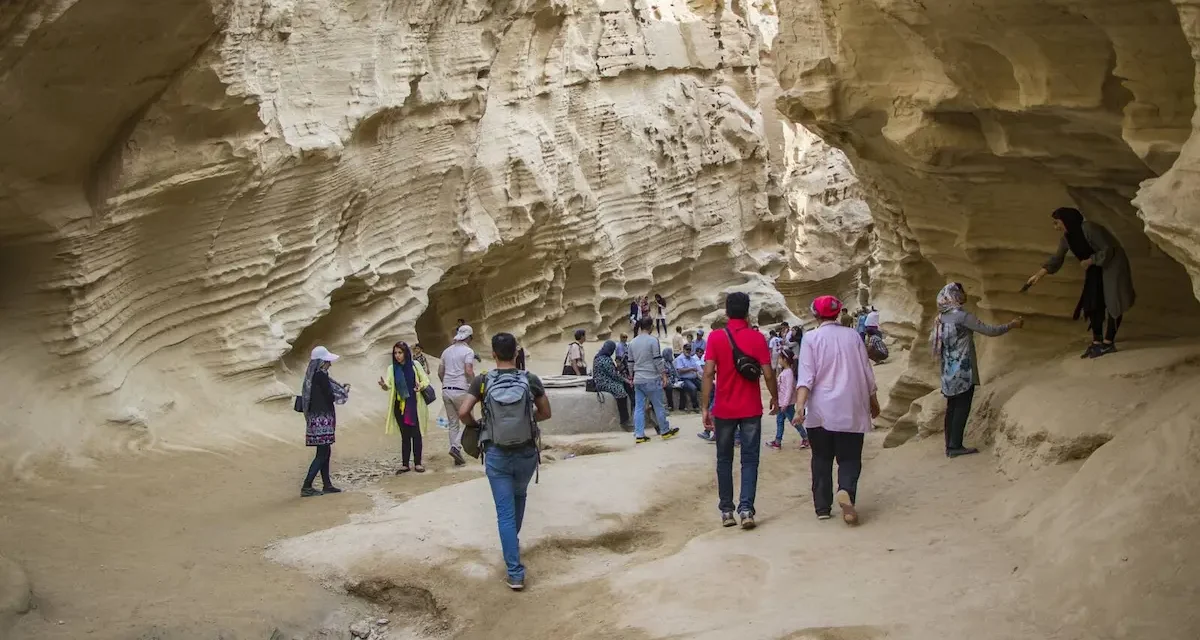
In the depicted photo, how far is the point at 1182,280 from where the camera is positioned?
8.30 meters

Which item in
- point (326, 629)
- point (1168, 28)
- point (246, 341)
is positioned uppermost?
point (1168, 28)

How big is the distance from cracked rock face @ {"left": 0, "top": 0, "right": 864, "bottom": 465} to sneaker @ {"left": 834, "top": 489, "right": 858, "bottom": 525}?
6.31 meters

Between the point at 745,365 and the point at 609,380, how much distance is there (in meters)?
5.86

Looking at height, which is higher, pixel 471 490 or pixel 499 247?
pixel 499 247

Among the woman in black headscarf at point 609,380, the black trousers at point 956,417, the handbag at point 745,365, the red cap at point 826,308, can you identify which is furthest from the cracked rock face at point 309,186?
the black trousers at point 956,417

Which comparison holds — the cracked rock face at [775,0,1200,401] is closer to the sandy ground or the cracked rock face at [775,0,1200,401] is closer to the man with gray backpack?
the sandy ground

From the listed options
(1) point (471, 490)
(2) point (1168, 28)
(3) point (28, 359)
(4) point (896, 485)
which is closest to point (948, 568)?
(4) point (896, 485)

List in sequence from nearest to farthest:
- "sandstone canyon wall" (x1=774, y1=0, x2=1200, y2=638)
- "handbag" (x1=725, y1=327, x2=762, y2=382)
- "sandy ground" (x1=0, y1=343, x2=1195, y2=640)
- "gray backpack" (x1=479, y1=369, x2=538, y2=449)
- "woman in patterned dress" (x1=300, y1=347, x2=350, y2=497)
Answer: "sandstone canyon wall" (x1=774, y1=0, x2=1200, y2=638) < "sandy ground" (x1=0, y1=343, x2=1195, y2=640) < "gray backpack" (x1=479, y1=369, x2=538, y2=449) < "handbag" (x1=725, y1=327, x2=762, y2=382) < "woman in patterned dress" (x1=300, y1=347, x2=350, y2=497)

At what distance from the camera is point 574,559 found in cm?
684

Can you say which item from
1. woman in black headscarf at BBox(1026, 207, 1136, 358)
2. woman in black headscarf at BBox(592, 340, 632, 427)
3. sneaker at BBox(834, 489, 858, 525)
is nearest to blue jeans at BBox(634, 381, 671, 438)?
woman in black headscarf at BBox(592, 340, 632, 427)

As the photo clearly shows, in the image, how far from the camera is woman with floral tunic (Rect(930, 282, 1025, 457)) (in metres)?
7.61

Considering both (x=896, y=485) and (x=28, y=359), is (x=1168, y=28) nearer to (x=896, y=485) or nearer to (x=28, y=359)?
(x=896, y=485)

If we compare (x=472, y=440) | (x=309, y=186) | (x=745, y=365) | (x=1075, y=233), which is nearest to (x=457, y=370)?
(x=472, y=440)

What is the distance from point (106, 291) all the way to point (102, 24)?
135 inches
